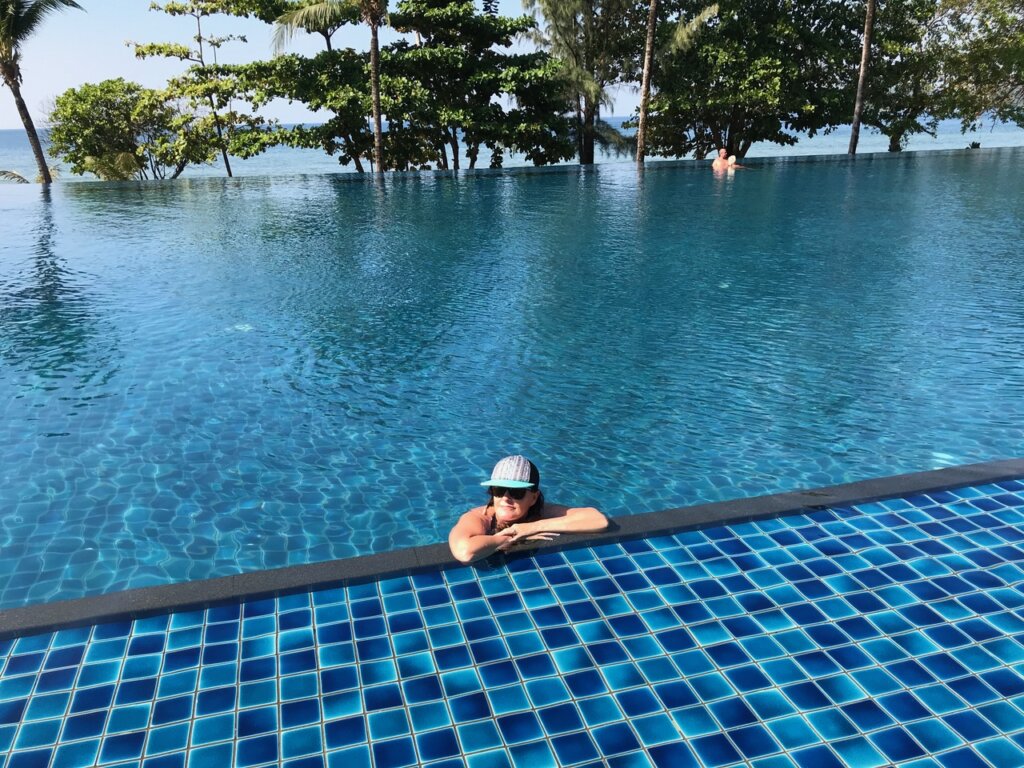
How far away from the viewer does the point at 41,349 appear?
8.70 meters

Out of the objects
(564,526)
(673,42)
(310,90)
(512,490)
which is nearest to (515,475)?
(512,490)

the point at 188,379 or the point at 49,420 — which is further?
the point at 188,379

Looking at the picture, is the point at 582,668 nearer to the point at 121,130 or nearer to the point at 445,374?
the point at 445,374

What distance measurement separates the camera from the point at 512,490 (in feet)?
14.1

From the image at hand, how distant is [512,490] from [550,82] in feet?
88.8

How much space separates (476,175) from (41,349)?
20001mm

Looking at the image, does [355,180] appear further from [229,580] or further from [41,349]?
[229,580]

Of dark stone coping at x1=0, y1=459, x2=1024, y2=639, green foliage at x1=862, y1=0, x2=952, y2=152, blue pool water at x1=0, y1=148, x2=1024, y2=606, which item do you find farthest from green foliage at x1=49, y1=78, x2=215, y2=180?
dark stone coping at x1=0, y1=459, x2=1024, y2=639

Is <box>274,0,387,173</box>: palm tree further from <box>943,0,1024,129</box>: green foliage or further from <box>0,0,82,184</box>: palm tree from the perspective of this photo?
<box>943,0,1024,129</box>: green foliage

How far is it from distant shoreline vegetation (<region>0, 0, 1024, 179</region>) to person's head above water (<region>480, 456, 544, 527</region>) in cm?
2309

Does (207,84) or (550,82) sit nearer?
(207,84)

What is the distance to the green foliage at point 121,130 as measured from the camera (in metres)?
27.5

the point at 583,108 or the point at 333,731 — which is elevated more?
the point at 583,108

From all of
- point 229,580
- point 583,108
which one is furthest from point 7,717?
point 583,108
